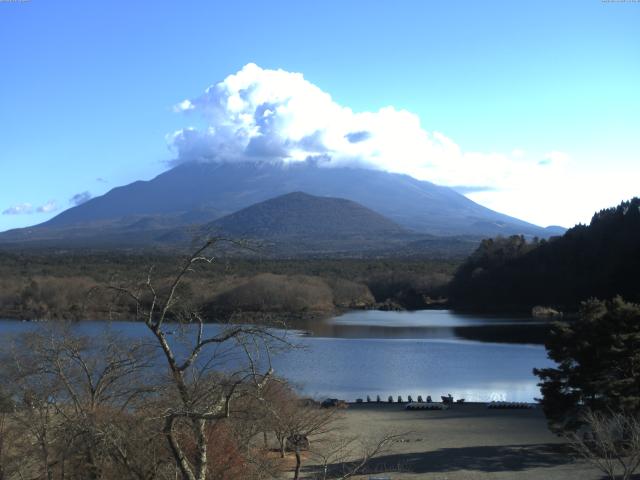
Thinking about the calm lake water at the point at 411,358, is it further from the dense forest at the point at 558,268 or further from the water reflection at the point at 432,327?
the dense forest at the point at 558,268

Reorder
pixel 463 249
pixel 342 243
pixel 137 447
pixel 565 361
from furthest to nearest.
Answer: pixel 342 243 → pixel 463 249 → pixel 565 361 → pixel 137 447

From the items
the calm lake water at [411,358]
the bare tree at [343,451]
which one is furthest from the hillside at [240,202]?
the bare tree at [343,451]

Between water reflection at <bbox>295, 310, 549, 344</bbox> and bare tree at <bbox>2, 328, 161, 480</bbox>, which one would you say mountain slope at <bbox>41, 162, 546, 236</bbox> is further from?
bare tree at <bbox>2, 328, 161, 480</bbox>

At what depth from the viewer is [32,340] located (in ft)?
34.4

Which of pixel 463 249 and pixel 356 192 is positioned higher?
pixel 356 192

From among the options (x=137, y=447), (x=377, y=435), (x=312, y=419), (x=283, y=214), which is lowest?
(x=377, y=435)

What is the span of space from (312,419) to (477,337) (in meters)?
26.3

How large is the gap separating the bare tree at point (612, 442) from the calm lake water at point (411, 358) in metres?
7.23

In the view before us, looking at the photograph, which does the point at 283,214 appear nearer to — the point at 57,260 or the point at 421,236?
the point at 421,236

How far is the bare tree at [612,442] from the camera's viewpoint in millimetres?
10523

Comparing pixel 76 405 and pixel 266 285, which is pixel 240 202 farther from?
pixel 76 405

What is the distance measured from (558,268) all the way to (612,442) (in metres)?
47.1

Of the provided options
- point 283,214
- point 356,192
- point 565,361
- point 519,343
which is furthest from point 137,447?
point 356,192

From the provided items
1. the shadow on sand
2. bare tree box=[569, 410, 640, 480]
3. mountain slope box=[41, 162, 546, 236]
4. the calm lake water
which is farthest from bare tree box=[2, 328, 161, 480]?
mountain slope box=[41, 162, 546, 236]
